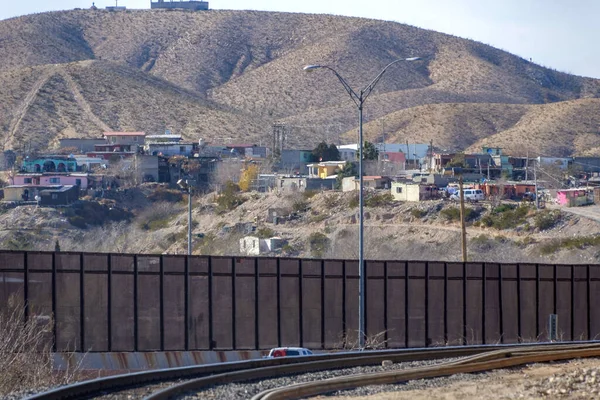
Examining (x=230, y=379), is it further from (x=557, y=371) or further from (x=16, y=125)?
(x=16, y=125)

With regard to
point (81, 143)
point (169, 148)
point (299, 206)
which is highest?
point (81, 143)

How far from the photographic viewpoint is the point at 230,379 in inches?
854

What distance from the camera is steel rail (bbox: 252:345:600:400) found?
19938 millimetres

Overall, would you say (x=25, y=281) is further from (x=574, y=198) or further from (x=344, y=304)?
(x=574, y=198)

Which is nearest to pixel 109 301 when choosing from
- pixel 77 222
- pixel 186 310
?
pixel 186 310

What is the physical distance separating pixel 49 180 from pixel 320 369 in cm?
6931

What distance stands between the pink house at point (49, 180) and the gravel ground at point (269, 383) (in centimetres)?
6808

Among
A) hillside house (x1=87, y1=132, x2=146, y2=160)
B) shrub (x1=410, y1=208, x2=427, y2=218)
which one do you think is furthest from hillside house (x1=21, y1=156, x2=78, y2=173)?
shrub (x1=410, y1=208, x2=427, y2=218)

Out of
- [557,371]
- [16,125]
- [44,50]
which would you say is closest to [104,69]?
[16,125]

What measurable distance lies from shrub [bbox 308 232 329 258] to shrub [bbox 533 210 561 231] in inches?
538

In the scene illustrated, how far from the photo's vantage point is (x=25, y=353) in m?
26.1

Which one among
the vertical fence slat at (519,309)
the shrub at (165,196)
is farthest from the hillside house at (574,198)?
the vertical fence slat at (519,309)

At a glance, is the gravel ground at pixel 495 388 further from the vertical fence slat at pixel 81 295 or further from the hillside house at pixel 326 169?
the hillside house at pixel 326 169

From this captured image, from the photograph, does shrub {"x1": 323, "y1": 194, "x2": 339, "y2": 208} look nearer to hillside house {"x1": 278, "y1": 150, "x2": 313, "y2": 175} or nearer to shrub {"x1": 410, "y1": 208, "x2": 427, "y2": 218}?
shrub {"x1": 410, "y1": 208, "x2": 427, "y2": 218}
